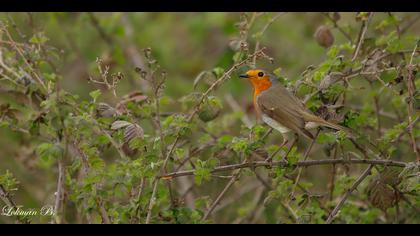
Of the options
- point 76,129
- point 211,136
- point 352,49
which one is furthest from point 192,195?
point 76,129

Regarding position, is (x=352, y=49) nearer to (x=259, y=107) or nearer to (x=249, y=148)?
(x=259, y=107)

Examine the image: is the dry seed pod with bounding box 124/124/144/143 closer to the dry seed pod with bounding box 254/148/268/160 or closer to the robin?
the dry seed pod with bounding box 254/148/268/160

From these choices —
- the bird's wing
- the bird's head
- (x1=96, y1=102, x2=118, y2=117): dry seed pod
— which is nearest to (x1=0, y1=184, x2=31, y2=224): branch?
(x1=96, y1=102, x2=118, y2=117): dry seed pod

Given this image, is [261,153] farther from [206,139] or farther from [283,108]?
[283,108]

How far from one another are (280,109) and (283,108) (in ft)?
0.07

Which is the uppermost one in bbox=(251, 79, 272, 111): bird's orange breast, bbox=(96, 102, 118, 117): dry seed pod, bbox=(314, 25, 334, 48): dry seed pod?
bbox=(314, 25, 334, 48): dry seed pod

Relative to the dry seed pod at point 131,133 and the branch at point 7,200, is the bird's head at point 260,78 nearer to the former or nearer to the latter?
the dry seed pod at point 131,133

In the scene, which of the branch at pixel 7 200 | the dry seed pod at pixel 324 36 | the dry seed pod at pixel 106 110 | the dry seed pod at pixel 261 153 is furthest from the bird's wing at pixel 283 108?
the branch at pixel 7 200

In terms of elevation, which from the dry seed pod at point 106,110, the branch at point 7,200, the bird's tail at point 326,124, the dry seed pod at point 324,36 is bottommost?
the branch at point 7,200

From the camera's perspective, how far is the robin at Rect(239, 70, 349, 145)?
4180 mm

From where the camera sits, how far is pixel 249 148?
12.0 feet

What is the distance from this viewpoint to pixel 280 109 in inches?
177

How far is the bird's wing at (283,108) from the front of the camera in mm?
4270
